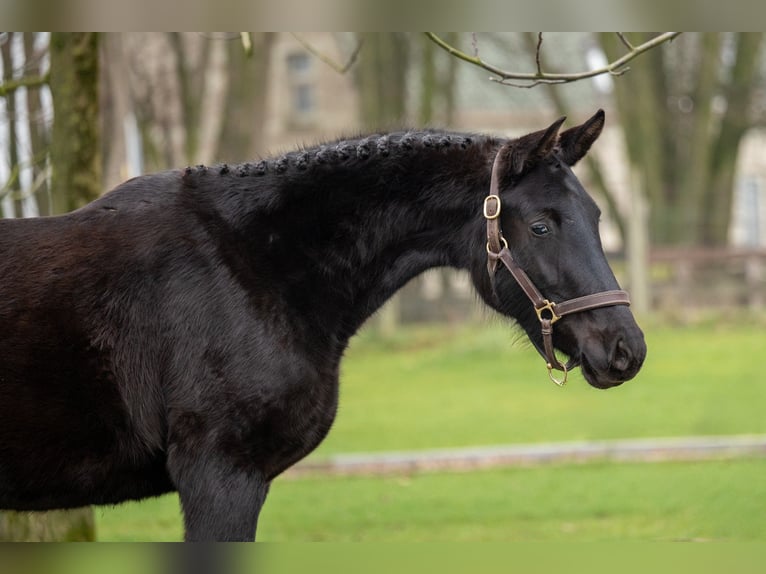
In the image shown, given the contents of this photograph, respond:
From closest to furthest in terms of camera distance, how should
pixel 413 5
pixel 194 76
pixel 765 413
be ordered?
pixel 413 5 < pixel 765 413 < pixel 194 76

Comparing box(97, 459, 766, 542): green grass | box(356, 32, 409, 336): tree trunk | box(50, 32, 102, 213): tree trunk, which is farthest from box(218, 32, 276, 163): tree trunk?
box(50, 32, 102, 213): tree trunk

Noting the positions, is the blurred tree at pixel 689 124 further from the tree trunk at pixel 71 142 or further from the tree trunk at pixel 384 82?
the tree trunk at pixel 71 142

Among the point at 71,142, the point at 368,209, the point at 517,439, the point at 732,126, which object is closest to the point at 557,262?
the point at 368,209

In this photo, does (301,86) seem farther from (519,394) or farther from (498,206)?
(498,206)

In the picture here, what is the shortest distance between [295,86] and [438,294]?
1287cm

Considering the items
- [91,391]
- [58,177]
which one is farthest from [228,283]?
[58,177]

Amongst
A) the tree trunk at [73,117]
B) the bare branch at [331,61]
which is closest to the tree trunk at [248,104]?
the tree trunk at [73,117]

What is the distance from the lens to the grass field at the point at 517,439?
27.5ft

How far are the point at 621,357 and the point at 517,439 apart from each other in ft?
26.3

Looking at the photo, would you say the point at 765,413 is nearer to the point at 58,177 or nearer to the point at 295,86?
the point at 58,177

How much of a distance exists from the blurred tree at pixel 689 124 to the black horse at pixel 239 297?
1436 cm

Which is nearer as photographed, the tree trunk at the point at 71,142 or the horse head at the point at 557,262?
the horse head at the point at 557,262

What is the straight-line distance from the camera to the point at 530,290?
4.06 metres

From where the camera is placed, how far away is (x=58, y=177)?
6352mm
